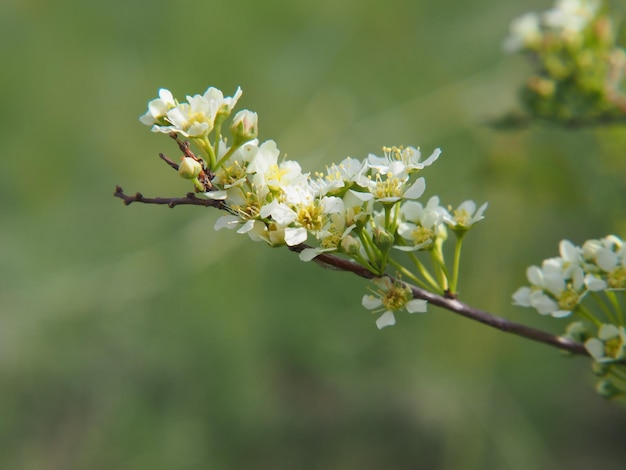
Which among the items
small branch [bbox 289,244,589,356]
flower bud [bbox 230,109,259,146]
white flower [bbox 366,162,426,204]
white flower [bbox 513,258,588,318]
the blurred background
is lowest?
small branch [bbox 289,244,589,356]

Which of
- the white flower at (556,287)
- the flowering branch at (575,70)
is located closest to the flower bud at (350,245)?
the white flower at (556,287)

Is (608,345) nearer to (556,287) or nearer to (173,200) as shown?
(556,287)

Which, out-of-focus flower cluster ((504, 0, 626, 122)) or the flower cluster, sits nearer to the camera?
the flower cluster

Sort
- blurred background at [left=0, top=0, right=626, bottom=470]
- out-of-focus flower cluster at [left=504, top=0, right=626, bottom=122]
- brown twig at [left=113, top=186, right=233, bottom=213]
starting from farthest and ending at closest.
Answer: blurred background at [left=0, top=0, right=626, bottom=470] < out-of-focus flower cluster at [left=504, top=0, right=626, bottom=122] < brown twig at [left=113, top=186, right=233, bottom=213]

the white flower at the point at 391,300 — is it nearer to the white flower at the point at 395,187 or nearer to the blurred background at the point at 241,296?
the white flower at the point at 395,187

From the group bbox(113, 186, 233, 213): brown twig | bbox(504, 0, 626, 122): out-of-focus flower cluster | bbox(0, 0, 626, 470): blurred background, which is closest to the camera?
bbox(113, 186, 233, 213): brown twig

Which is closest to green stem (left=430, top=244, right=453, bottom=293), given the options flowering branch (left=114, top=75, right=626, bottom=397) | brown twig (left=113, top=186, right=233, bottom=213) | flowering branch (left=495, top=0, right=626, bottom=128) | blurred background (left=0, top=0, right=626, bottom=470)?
flowering branch (left=114, top=75, right=626, bottom=397)

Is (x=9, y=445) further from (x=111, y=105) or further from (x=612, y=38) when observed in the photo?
(x=612, y=38)

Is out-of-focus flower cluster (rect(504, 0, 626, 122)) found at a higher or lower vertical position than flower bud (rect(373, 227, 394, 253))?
higher

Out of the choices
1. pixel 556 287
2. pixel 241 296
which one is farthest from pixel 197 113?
pixel 241 296

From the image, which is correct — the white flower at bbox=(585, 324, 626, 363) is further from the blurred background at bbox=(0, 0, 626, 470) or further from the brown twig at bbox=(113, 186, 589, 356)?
the blurred background at bbox=(0, 0, 626, 470)
